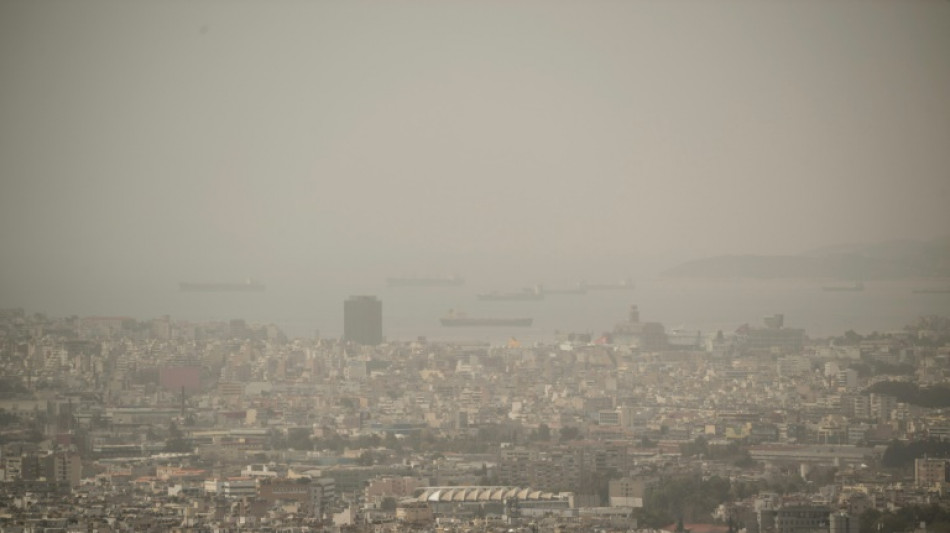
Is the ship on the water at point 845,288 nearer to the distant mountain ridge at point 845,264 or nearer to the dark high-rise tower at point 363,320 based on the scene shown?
the distant mountain ridge at point 845,264

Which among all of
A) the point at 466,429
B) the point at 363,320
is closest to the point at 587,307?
the point at 363,320

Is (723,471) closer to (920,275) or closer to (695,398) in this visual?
(695,398)

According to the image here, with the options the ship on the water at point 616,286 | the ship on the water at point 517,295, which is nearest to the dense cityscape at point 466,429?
the ship on the water at point 616,286

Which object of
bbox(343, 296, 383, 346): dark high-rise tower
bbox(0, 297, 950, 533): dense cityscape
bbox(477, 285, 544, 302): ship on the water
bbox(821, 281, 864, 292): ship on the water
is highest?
bbox(477, 285, 544, 302): ship on the water

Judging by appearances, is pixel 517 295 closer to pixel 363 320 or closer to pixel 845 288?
pixel 363 320

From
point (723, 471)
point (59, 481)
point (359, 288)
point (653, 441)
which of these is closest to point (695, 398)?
point (653, 441)

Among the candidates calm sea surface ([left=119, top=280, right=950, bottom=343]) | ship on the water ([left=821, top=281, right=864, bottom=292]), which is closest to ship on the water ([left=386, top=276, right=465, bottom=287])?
calm sea surface ([left=119, top=280, right=950, bottom=343])

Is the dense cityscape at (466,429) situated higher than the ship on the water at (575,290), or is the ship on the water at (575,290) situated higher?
the ship on the water at (575,290)

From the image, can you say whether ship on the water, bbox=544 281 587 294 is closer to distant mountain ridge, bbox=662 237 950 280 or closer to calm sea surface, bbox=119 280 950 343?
calm sea surface, bbox=119 280 950 343
